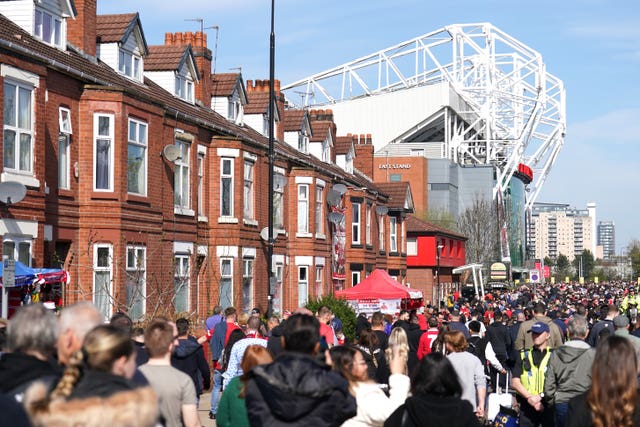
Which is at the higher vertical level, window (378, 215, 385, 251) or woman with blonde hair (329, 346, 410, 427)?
window (378, 215, 385, 251)

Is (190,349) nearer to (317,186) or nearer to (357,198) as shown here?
(317,186)

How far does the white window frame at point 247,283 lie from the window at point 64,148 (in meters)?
9.66

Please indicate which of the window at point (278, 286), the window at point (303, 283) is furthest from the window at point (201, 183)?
the window at point (303, 283)

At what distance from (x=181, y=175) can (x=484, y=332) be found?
1080 centimetres

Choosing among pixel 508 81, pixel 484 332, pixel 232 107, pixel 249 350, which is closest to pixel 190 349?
pixel 249 350

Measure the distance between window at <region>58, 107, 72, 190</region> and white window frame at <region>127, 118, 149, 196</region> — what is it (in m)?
1.75

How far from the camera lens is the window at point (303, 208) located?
3766 centimetres

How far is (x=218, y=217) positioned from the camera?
3014 centimetres

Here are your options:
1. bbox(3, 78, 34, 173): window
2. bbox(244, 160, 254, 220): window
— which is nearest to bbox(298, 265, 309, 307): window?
bbox(244, 160, 254, 220): window

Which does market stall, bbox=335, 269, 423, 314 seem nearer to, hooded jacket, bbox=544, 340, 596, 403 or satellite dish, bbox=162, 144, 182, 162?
satellite dish, bbox=162, 144, 182, 162

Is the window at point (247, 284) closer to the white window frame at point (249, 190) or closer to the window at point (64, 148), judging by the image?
the white window frame at point (249, 190)

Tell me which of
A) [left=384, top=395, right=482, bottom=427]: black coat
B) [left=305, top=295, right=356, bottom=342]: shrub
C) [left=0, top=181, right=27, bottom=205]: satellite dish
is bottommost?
[left=305, top=295, right=356, bottom=342]: shrub

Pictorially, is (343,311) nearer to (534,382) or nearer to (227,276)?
(227,276)

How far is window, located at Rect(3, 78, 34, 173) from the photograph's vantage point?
19.3 metres
